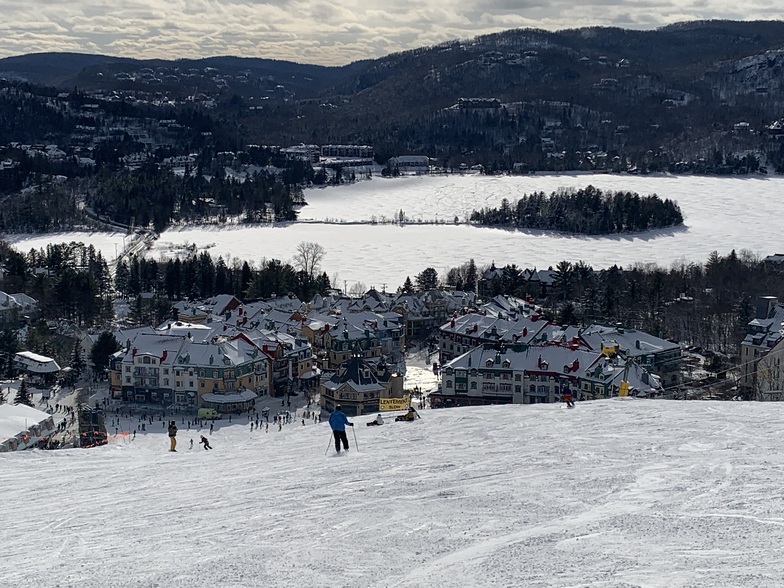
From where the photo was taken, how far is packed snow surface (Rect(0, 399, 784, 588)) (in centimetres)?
789

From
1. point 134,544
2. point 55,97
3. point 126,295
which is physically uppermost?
point 55,97

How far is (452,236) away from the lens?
247ft

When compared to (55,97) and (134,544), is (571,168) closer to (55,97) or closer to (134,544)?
(55,97)

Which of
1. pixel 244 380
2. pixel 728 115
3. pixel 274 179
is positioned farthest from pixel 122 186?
pixel 728 115

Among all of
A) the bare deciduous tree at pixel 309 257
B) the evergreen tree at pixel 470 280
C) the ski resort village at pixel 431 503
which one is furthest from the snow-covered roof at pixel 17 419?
the bare deciduous tree at pixel 309 257

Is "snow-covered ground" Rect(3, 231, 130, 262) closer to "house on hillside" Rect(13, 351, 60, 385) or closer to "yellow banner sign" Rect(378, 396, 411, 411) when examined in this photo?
"house on hillside" Rect(13, 351, 60, 385)

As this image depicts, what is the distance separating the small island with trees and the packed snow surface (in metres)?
67.5

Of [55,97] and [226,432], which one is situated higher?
[55,97]

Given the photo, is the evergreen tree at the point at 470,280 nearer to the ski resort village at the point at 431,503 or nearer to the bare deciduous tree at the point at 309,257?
the bare deciduous tree at the point at 309,257

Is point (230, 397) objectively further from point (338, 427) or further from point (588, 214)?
point (588, 214)

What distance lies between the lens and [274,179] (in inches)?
4286

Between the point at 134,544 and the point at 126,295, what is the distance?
47299 mm

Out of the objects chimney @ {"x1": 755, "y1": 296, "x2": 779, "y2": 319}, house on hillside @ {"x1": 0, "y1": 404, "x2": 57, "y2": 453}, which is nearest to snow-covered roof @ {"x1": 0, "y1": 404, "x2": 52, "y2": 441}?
house on hillside @ {"x1": 0, "y1": 404, "x2": 57, "y2": 453}

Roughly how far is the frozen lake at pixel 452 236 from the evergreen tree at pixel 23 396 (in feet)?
80.4
